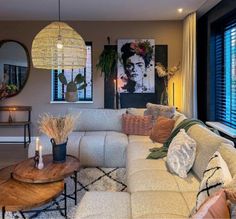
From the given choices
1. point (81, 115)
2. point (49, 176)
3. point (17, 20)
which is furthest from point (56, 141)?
point (17, 20)

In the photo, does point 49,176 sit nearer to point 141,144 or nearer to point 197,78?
point 141,144

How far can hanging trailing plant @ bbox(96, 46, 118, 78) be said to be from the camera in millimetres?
5836

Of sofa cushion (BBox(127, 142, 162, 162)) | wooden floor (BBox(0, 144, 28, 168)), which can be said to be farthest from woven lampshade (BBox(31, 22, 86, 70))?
wooden floor (BBox(0, 144, 28, 168))

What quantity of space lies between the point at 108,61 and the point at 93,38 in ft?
2.11

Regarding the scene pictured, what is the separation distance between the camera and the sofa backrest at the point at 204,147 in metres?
2.29

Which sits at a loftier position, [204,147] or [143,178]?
[204,147]

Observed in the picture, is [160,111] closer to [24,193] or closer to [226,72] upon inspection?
[226,72]

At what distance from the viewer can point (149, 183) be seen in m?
2.33

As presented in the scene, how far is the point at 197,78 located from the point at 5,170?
4.04 meters

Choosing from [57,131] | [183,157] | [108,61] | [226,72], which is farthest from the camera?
[108,61]

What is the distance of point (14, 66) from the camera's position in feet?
20.1

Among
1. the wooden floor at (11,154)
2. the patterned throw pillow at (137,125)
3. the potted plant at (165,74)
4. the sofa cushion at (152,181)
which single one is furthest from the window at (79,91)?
the sofa cushion at (152,181)

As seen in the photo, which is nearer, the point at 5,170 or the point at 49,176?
the point at 49,176

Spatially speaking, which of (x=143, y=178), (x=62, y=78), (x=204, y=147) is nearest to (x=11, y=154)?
(x=62, y=78)
